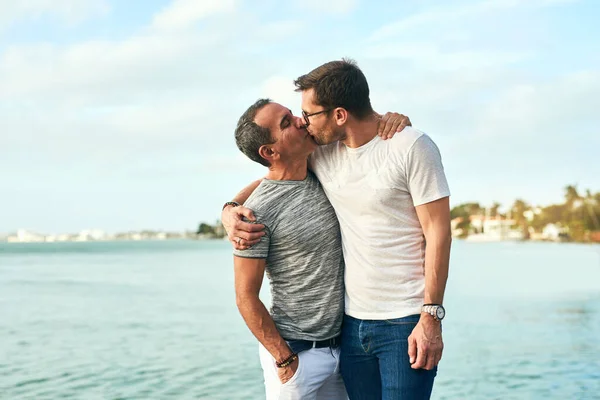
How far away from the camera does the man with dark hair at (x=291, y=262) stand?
11.7 ft

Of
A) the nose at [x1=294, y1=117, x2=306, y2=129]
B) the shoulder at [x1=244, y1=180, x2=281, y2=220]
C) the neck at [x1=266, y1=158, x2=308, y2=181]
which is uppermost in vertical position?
the nose at [x1=294, y1=117, x2=306, y2=129]

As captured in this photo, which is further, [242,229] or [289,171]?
[289,171]

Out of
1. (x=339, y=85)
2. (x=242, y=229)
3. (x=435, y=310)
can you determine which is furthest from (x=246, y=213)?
(x=435, y=310)

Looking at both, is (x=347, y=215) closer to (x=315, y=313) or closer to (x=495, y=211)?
(x=315, y=313)

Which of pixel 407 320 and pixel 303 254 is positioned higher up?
pixel 303 254

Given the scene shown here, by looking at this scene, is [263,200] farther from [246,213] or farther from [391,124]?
[391,124]

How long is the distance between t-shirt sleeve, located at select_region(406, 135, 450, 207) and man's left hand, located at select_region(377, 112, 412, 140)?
0.49 ft

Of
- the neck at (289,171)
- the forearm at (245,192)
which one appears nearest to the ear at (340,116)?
the neck at (289,171)

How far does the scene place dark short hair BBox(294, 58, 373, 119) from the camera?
3.40 metres

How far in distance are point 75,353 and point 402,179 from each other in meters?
15.1

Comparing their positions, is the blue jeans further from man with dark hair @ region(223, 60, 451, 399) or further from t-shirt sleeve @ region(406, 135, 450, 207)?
t-shirt sleeve @ region(406, 135, 450, 207)

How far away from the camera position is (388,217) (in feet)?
11.3

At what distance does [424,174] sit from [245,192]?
109cm

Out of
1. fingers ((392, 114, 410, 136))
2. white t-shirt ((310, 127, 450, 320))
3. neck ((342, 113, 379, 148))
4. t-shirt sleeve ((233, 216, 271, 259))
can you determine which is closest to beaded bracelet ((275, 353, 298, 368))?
white t-shirt ((310, 127, 450, 320))
